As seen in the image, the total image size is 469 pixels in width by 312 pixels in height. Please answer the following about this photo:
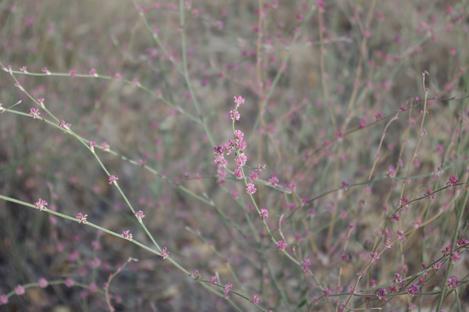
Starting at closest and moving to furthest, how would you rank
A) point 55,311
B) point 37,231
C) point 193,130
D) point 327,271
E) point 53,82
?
point 327,271 → point 55,311 → point 37,231 → point 53,82 → point 193,130

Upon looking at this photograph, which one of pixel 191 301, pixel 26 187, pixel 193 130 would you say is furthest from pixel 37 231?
pixel 193 130

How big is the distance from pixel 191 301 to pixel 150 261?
33 centimetres

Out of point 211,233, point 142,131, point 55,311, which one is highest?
point 142,131

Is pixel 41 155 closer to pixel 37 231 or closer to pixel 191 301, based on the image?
pixel 37 231

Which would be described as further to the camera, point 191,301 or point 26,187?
point 26,187

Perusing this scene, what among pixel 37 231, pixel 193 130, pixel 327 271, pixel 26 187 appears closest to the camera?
pixel 327 271

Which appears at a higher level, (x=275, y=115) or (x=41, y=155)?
(x=275, y=115)

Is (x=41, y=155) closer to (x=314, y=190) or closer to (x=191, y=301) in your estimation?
(x=191, y=301)

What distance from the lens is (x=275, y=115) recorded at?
3.44 m

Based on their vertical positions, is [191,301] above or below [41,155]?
below

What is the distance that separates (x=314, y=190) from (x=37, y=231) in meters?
1.39

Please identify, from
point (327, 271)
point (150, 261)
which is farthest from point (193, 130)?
point (327, 271)

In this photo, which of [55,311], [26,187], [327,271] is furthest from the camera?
[26,187]

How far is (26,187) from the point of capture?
3.08 meters
